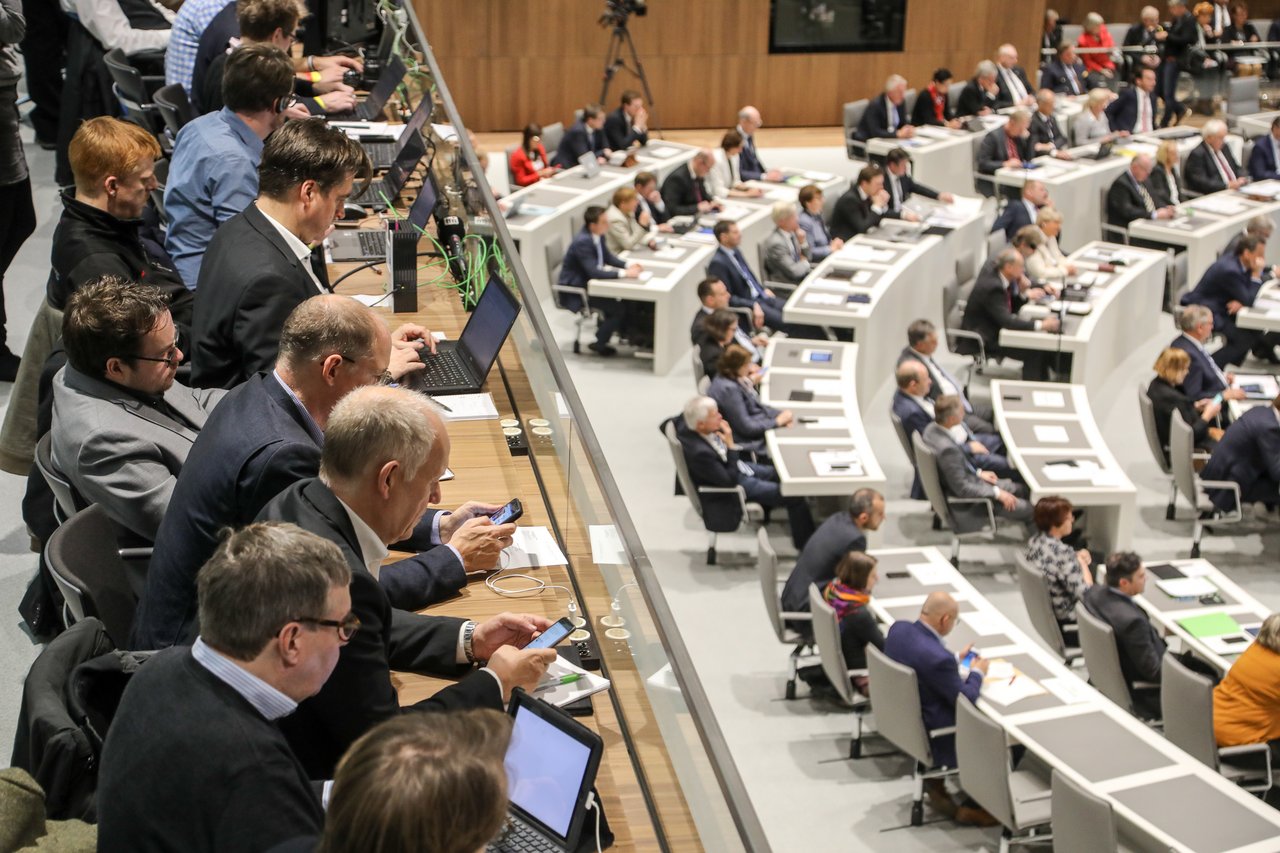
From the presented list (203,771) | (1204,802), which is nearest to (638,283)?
(1204,802)

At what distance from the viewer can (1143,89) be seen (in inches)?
563

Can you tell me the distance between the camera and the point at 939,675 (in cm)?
565

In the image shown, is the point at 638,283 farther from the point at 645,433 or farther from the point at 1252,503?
the point at 1252,503

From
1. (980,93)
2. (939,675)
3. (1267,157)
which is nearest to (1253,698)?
(939,675)

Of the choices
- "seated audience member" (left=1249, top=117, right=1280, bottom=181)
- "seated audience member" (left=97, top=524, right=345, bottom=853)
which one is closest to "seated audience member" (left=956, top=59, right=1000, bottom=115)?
"seated audience member" (left=1249, top=117, right=1280, bottom=181)

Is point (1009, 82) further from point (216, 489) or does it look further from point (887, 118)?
point (216, 489)

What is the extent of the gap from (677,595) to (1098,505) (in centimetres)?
232

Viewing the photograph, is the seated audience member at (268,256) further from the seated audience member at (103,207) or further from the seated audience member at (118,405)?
the seated audience member at (103,207)

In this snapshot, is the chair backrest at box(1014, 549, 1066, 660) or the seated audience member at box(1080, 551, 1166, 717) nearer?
the seated audience member at box(1080, 551, 1166, 717)

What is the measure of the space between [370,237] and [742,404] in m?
2.99

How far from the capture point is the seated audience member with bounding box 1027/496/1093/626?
671 cm

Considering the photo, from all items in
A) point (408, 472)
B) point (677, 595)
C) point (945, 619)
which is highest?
point (408, 472)

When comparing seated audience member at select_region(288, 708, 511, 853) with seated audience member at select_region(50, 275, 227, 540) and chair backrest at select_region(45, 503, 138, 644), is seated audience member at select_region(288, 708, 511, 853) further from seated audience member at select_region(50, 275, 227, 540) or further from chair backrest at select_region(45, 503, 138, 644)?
seated audience member at select_region(50, 275, 227, 540)

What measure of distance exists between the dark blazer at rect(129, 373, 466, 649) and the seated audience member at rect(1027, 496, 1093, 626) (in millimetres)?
4784
